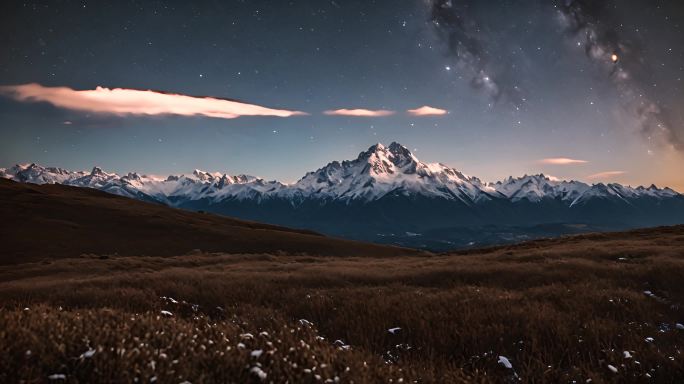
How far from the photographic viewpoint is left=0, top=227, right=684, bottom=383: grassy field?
5.43 meters

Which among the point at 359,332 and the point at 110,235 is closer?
the point at 359,332

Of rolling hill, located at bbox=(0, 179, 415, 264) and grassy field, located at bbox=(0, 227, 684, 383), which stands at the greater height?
grassy field, located at bbox=(0, 227, 684, 383)

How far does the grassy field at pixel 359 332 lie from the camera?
214 inches

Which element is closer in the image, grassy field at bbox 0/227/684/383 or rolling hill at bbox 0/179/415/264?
grassy field at bbox 0/227/684/383

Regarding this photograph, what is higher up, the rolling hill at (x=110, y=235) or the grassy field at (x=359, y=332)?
the grassy field at (x=359, y=332)

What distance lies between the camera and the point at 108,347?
5.58 metres

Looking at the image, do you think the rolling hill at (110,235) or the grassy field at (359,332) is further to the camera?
the rolling hill at (110,235)

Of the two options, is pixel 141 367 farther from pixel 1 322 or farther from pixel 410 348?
pixel 410 348

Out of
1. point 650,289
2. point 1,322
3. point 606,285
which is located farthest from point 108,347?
point 650,289

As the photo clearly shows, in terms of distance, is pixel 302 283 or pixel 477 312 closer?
pixel 477 312

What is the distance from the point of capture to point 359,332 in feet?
32.8

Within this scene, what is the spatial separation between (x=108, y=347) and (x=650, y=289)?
1760 centimetres

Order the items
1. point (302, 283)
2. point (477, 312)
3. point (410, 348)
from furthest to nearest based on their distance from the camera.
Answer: point (302, 283) → point (477, 312) → point (410, 348)

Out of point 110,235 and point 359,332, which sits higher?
point 359,332
